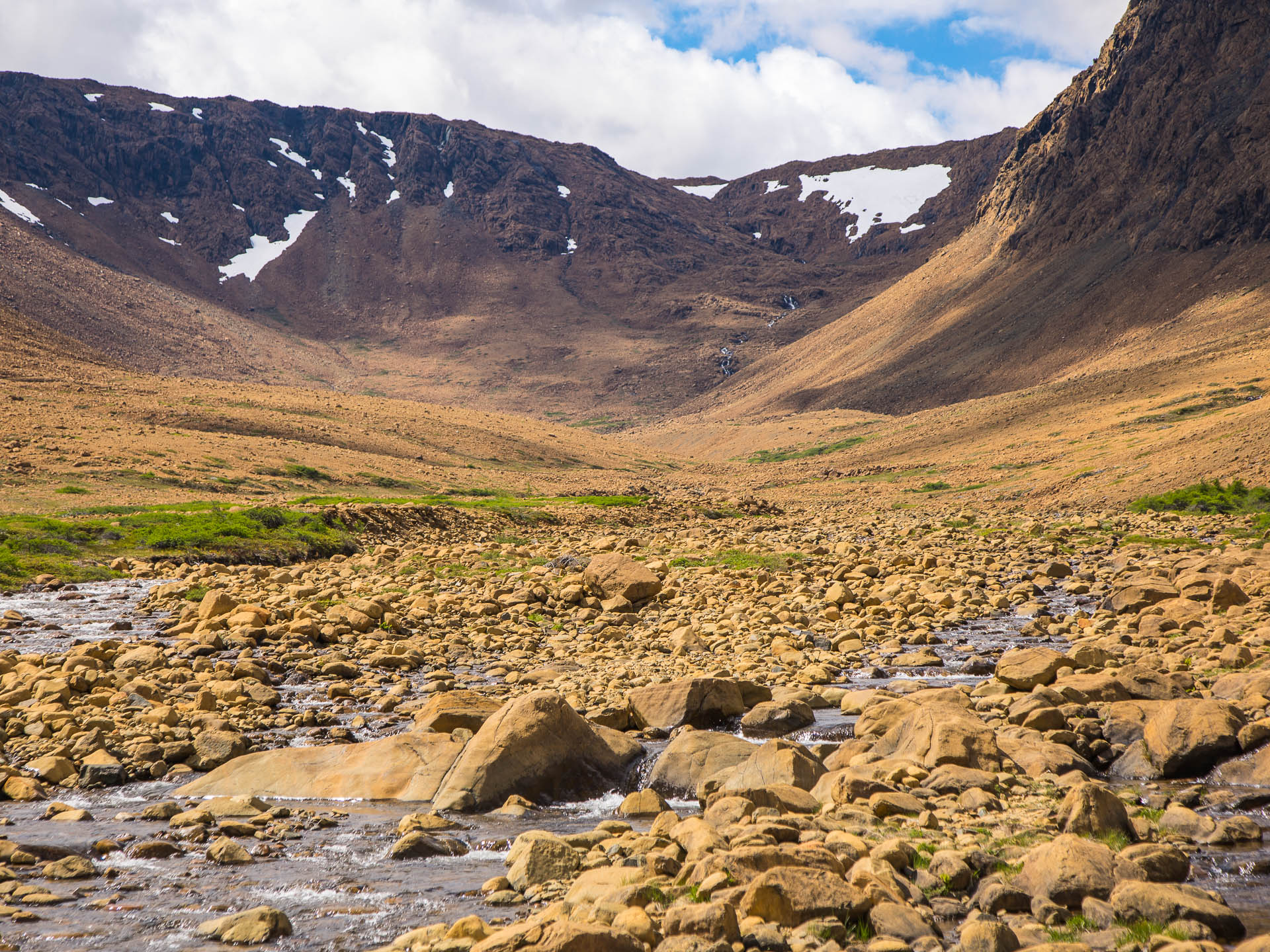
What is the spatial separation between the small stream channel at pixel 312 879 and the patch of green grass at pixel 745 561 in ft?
61.0

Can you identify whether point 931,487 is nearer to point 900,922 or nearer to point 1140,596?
point 1140,596

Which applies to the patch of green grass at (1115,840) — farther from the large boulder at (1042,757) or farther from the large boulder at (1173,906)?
the large boulder at (1042,757)

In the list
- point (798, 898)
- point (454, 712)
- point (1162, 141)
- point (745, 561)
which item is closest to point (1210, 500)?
point (745, 561)

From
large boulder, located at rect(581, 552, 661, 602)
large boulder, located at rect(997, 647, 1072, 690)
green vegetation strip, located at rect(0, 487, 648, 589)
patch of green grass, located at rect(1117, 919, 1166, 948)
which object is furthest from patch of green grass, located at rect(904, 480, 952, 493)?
patch of green grass, located at rect(1117, 919, 1166, 948)

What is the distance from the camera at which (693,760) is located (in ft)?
39.8

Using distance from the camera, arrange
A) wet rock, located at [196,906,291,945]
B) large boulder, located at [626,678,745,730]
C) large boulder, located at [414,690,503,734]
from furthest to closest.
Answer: large boulder, located at [626,678,745,730] < large boulder, located at [414,690,503,734] < wet rock, located at [196,906,291,945]

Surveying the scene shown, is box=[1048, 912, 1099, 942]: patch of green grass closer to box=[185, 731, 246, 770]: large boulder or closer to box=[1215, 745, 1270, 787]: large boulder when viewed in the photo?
box=[1215, 745, 1270, 787]: large boulder

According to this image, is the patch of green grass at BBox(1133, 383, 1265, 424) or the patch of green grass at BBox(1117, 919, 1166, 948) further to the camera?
the patch of green grass at BBox(1133, 383, 1265, 424)

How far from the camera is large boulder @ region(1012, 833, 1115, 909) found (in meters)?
7.76

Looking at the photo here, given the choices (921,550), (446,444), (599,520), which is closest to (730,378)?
(446,444)

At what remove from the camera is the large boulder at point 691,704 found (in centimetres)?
1448

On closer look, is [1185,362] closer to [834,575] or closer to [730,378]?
[834,575]

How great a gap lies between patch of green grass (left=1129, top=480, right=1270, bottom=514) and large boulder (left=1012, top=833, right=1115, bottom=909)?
35591 mm

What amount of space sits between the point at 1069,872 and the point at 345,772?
8.83 meters
